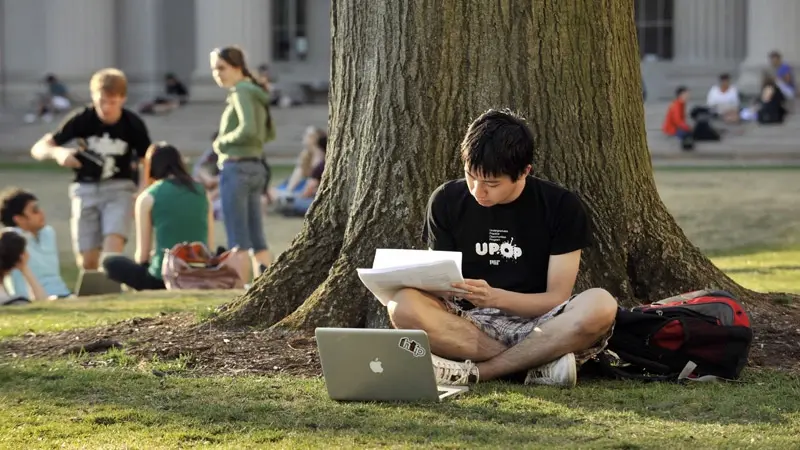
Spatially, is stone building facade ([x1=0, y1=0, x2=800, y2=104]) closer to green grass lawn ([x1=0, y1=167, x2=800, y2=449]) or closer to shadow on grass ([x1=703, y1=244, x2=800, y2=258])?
shadow on grass ([x1=703, y1=244, x2=800, y2=258])

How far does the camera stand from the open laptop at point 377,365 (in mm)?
5297

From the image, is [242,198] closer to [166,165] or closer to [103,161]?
[166,165]

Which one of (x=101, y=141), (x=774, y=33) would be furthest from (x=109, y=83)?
(x=774, y=33)

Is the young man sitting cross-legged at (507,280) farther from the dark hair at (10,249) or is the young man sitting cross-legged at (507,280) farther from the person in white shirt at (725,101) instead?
the person in white shirt at (725,101)

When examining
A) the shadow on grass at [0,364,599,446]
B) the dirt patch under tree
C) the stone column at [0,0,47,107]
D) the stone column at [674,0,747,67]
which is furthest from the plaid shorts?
the stone column at [0,0,47,107]

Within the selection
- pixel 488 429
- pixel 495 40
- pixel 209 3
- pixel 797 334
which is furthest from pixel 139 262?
pixel 209 3

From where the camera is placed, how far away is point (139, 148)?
10.6m

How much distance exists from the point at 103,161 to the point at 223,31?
23806 mm

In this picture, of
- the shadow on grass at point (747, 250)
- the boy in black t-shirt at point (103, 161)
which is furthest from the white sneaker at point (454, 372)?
the shadow on grass at point (747, 250)

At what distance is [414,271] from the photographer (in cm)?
554

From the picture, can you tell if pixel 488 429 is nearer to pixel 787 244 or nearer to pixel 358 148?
pixel 358 148

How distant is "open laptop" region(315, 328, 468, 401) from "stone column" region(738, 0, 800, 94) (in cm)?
2610

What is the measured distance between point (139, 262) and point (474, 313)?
203 inches

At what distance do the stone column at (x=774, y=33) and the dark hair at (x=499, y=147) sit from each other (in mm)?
25736
